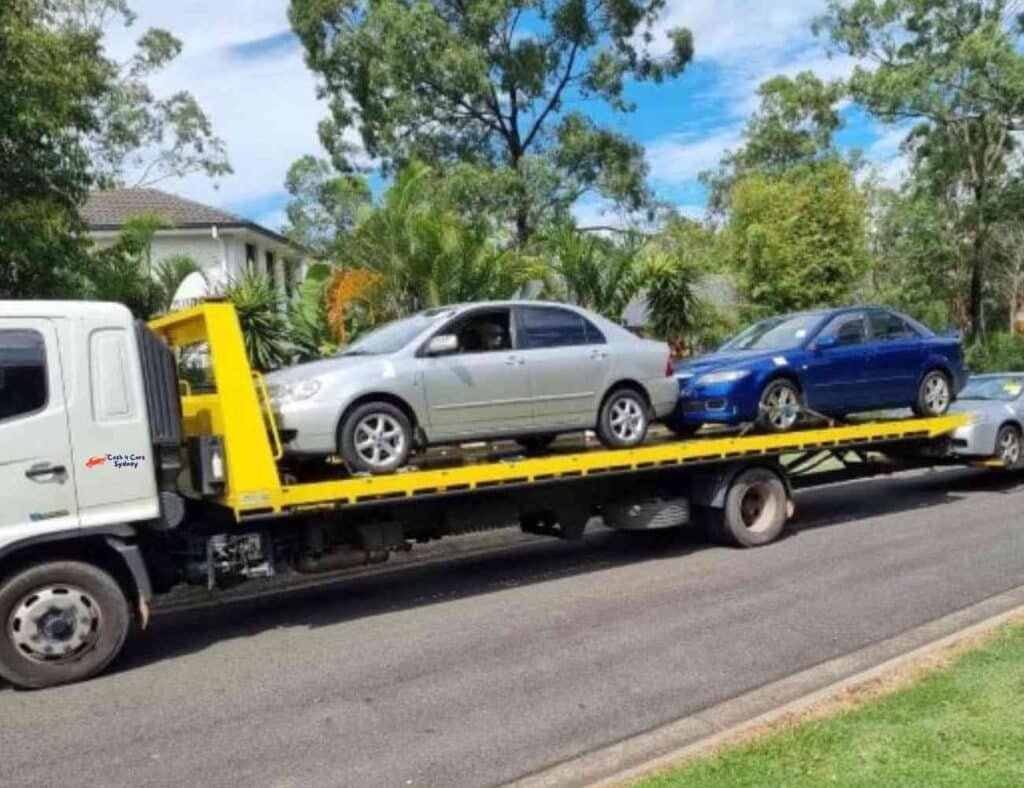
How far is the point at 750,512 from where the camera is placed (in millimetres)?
10891

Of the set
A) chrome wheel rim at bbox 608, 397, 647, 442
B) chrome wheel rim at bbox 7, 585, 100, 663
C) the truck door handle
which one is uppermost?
the truck door handle

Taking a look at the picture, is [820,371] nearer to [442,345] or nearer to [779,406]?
[779,406]

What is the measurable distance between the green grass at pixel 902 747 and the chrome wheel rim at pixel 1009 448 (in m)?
8.60

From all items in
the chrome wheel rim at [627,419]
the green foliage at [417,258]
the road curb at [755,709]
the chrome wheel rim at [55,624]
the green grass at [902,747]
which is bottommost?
the road curb at [755,709]

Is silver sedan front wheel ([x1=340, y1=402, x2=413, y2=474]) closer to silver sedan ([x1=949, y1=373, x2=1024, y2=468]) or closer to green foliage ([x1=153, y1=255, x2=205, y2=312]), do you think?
silver sedan ([x1=949, y1=373, x2=1024, y2=468])

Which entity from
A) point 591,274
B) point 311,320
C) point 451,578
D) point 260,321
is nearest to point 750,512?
point 451,578

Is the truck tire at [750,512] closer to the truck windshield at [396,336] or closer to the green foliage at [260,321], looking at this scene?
the truck windshield at [396,336]

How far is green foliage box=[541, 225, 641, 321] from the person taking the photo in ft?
58.2

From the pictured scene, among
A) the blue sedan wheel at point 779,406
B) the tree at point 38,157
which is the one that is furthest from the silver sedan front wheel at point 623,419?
the tree at point 38,157

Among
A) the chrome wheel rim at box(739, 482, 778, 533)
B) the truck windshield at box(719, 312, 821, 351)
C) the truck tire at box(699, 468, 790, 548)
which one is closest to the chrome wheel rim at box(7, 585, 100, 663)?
the truck tire at box(699, 468, 790, 548)

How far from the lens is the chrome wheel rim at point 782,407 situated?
35.4 feet

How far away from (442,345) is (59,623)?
11.5 ft

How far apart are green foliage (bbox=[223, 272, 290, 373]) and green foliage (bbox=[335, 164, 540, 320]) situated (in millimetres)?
1769

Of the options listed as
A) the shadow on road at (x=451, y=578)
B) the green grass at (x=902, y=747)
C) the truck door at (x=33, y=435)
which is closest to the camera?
the green grass at (x=902, y=747)
